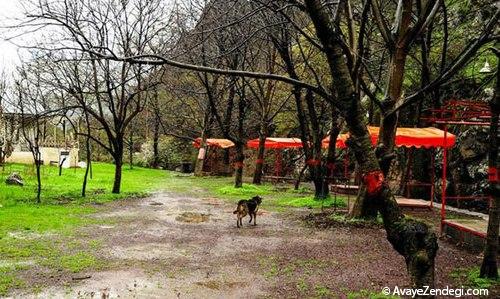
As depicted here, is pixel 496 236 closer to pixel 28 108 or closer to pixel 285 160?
pixel 28 108

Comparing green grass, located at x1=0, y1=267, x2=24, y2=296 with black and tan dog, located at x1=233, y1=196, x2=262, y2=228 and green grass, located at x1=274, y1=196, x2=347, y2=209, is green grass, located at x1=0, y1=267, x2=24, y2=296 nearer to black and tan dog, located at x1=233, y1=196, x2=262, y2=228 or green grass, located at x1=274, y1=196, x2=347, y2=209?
black and tan dog, located at x1=233, y1=196, x2=262, y2=228

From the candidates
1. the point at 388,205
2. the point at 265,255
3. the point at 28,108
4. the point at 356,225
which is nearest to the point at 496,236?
the point at 388,205

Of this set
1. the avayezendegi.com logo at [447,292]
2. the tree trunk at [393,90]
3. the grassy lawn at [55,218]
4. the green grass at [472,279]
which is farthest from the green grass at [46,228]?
the tree trunk at [393,90]

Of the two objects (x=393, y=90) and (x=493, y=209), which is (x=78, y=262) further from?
(x=393, y=90)

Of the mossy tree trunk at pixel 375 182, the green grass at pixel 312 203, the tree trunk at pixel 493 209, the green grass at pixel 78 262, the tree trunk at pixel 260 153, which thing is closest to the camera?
the mossy tree trunk at pixel 375 182

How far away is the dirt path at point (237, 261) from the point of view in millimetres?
6121

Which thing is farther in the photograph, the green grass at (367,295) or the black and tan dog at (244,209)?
the black and tan dog at (244,209)

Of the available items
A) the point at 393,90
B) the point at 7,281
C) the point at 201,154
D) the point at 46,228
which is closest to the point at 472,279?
the point at 393,90

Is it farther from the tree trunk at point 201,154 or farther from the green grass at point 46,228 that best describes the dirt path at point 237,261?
the tree trunk at point 201,154

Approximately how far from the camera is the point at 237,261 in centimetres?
779

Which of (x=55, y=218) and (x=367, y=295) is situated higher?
(x=367, y=295)

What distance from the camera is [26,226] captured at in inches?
412

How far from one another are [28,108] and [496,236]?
1575 cm

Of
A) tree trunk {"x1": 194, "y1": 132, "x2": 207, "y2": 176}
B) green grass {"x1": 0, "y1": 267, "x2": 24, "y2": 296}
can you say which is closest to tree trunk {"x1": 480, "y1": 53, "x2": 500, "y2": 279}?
green grass {"x1": 0, "y1": 267, "x2": 24, "y2": 296}
